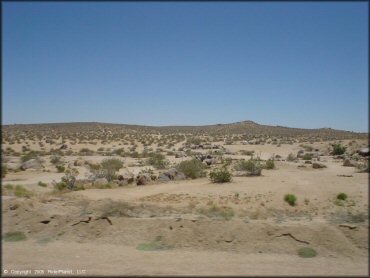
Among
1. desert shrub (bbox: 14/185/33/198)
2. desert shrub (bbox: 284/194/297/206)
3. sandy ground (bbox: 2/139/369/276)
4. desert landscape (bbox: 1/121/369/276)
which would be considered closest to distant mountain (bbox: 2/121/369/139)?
desert shrub (bbox: 14/185/33/198)

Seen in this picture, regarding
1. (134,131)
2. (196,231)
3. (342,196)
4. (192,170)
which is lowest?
(196,231)

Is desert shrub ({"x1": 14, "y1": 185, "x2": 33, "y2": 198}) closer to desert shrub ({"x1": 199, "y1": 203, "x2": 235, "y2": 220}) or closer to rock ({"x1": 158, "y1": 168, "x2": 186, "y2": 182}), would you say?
rock ({"x1": 158, "y1": 168, "x2": 186, "y2": 182})

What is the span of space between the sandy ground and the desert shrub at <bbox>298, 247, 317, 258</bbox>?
0.54 ft

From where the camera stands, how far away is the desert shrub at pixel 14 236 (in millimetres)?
17050

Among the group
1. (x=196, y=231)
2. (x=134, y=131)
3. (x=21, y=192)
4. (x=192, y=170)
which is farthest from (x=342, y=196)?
(x=134, y=131)

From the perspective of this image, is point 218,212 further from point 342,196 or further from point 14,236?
point 14,236

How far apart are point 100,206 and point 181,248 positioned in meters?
6.11

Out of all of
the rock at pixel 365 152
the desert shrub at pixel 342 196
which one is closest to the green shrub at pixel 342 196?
the desert shrub at pixel 342 196

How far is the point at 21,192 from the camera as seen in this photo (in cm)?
2344

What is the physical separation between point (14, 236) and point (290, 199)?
12.5 metres

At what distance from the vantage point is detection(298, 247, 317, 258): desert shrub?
14.6 metres

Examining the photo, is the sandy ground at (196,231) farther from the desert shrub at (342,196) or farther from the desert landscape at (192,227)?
the desert shrub at (342,196)

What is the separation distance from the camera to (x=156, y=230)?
17.2m

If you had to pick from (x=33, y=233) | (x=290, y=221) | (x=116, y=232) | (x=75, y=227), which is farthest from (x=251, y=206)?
(x=33, y=233)
